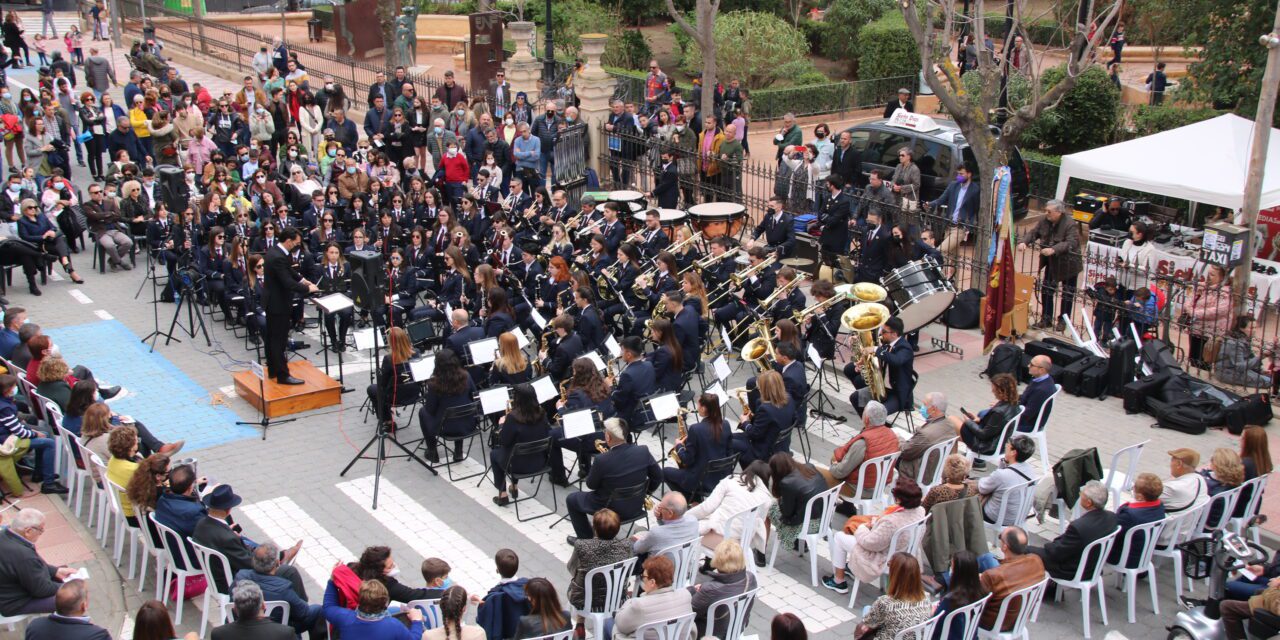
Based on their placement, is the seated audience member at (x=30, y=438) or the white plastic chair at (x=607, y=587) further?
the seated audience member at (x=30, y=438)

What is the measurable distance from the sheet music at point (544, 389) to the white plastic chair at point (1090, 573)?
4820 mm

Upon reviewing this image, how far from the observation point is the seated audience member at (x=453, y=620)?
7176 mm

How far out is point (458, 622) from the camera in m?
7.23

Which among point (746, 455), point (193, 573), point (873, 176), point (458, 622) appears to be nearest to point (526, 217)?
point (873, 176)

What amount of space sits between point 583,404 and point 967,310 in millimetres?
7110

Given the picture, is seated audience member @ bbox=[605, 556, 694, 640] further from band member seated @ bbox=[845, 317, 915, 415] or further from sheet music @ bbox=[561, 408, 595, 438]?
band member seated @ bbox=[845, 317, 915, 415]

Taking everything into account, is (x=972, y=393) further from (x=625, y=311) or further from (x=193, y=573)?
(x=193, y=573)

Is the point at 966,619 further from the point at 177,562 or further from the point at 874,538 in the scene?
the point at 177,562

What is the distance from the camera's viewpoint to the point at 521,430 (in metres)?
10.9

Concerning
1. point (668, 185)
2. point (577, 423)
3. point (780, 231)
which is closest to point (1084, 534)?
point (577, 423)

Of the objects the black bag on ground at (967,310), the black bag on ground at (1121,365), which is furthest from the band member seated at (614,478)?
the black bag on ground at (967,310)

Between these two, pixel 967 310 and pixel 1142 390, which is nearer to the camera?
pixel 1142 390

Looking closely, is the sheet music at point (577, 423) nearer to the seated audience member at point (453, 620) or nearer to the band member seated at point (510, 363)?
the band member seated at point (510, 363)

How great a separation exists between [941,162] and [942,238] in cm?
275
